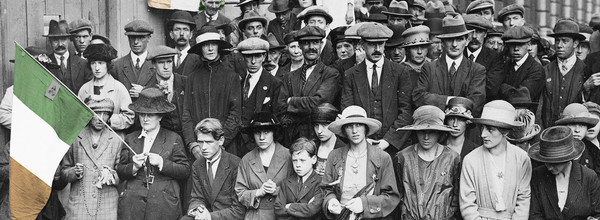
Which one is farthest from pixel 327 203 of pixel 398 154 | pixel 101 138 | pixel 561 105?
pixel 561 105

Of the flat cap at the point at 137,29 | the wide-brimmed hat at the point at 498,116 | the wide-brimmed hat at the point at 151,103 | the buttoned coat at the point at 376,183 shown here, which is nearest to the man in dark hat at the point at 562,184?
the wide-brimmed hat at the point at 498,116

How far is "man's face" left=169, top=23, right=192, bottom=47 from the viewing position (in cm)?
1117

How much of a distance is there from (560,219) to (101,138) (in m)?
4.21

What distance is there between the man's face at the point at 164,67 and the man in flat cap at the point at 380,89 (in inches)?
71.3

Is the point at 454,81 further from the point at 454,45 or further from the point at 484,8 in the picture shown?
the point at 484,8

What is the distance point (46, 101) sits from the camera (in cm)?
855

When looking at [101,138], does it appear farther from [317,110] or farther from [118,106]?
[317,110]

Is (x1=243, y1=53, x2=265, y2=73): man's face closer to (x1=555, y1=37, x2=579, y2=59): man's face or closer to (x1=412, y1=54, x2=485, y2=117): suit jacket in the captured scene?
(x1=412, y1=54, x2=485, y2=117): suit jacket

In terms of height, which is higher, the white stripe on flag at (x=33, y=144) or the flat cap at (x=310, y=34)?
the flat cap at (x=310, y=34)

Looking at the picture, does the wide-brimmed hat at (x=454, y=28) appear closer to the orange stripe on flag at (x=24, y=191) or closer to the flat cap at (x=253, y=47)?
the flat cap at (x=253, y=47)

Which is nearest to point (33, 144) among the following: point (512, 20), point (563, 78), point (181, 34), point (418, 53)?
point (181, 34)

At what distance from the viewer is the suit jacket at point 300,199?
28.2ft

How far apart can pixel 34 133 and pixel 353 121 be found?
2708mm

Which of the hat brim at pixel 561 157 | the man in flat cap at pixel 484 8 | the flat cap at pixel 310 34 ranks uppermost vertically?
the man in flat cap at pixel 484 8
